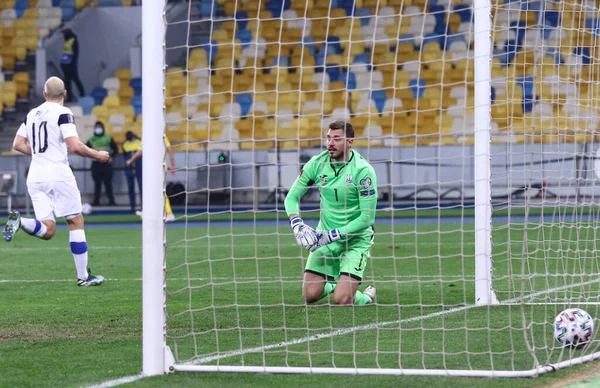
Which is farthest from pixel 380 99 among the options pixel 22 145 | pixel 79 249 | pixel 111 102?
pixel 79 249

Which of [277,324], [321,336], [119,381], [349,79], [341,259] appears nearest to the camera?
[119,381]

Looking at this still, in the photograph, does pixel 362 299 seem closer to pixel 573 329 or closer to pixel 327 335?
pixel 327 335

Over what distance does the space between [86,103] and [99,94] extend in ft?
1.39

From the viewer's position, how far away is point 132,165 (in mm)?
23938

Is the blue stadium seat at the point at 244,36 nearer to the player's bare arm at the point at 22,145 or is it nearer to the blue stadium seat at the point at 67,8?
the blue stadium seat at the point at 67,8

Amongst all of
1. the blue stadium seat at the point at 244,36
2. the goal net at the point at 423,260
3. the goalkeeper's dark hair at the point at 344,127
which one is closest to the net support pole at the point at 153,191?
the goal net at the point at 423,260

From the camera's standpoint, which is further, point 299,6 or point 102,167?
point 102,167

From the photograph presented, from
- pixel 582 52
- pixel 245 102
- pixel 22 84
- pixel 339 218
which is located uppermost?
pixel 22 84

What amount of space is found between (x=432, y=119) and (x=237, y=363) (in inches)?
765

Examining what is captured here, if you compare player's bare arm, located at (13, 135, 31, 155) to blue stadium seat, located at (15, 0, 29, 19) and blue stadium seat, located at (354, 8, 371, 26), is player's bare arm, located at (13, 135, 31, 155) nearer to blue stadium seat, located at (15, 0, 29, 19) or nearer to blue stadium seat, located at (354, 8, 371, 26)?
blue stadium seat, located at (354, 8, 371, 26)

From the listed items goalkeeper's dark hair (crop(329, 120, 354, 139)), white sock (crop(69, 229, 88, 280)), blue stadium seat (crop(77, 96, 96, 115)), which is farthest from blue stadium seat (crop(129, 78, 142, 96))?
goalkeeper's dark hair (crop(329, 120, 354, 139))

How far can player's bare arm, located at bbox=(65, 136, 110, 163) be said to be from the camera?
899cm

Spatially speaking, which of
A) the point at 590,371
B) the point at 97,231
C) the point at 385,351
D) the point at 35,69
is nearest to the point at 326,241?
the point at 385,351

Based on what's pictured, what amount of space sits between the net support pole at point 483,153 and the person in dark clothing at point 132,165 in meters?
16.5
